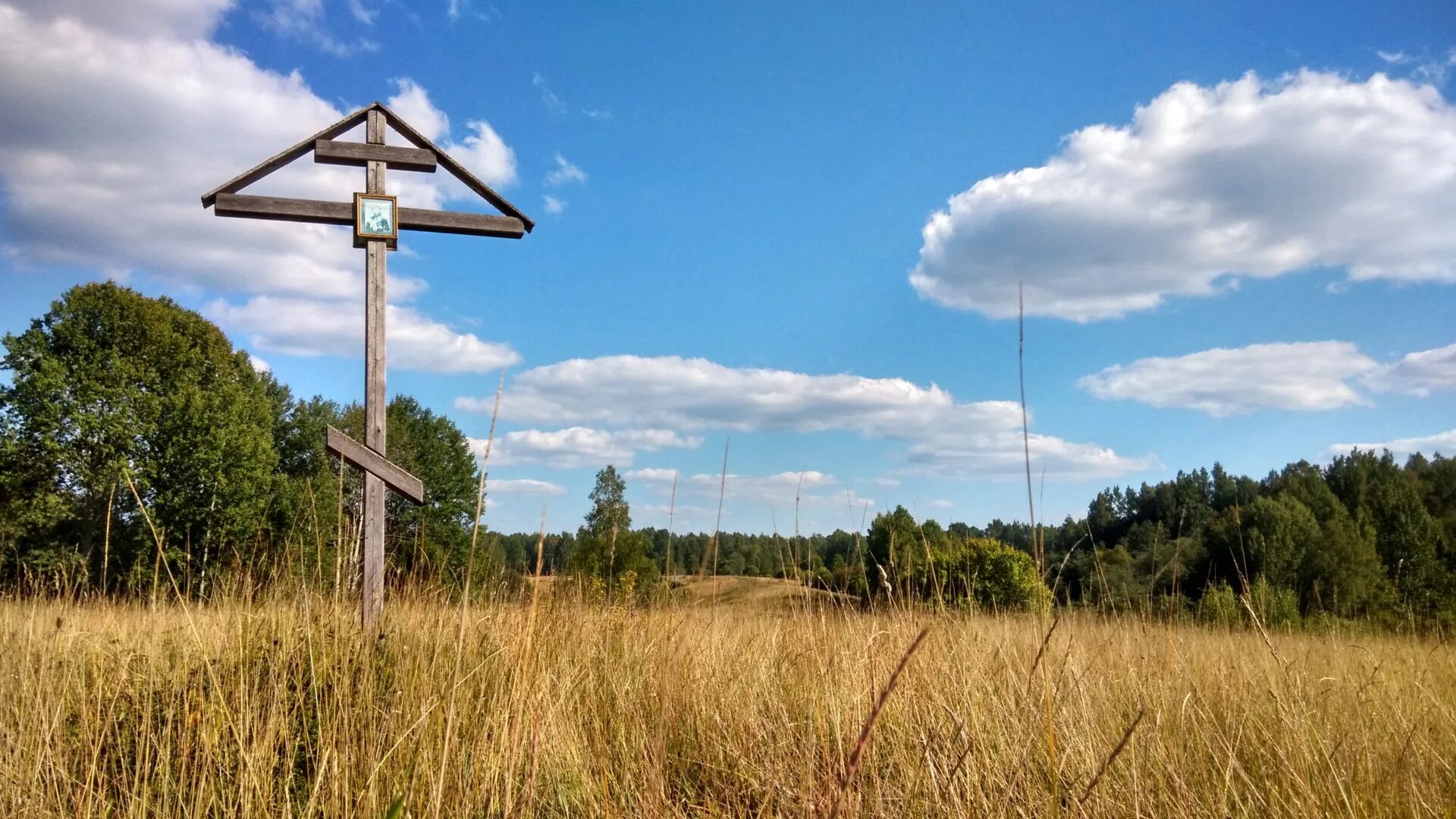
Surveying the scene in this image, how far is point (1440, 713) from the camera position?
419cm

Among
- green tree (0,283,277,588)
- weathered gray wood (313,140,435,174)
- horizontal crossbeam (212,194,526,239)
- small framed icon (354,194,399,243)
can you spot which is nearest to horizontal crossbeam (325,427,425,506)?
small framed icon (354,194,399,243)

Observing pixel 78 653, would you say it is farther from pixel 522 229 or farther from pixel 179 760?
pixel 522 229

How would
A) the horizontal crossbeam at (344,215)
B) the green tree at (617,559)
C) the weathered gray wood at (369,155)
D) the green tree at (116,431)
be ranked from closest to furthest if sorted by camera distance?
1. the green tree at (617,559)
2. the horizontal crossbeam at (344,215)
3. the weathered gray wood at (369,155)
4. the green tree at (116,431)

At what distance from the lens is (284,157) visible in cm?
532

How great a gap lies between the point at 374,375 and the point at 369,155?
4.91ft

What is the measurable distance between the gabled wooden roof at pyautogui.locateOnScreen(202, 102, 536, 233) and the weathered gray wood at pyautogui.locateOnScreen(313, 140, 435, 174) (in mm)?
51

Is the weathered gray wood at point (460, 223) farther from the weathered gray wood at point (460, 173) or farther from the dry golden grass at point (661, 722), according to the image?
the dry golden grass at point (661, 722)

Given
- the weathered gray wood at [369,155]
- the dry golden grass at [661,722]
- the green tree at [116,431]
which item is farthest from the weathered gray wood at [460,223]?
the green tree at [116,431]

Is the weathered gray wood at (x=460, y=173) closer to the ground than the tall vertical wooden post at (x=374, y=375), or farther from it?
farther from it

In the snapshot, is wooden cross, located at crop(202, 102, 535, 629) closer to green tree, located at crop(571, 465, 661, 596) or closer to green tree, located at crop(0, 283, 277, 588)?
green tree, located at crop(571, 465, 661, 596)

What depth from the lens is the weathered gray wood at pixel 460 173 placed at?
5.53 meters

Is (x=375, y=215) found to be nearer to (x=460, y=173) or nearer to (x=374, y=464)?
(x=460, y=173)

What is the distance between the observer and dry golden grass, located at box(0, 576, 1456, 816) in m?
2.61

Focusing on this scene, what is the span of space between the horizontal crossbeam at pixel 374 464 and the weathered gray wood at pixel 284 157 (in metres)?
1.75
